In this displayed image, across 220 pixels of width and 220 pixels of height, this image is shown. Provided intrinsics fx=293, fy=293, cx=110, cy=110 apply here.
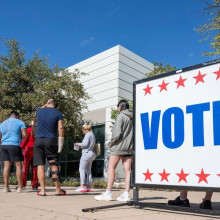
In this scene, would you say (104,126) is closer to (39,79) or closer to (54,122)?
(39,79)

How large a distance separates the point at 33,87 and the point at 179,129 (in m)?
12.7

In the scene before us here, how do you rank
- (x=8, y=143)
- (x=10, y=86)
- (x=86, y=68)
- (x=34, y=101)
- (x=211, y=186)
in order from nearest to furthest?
(x=211, y=186) → (x=8, y=143) → (x=34, y=101) → (x=10, y=86) → (x=86, y=68)

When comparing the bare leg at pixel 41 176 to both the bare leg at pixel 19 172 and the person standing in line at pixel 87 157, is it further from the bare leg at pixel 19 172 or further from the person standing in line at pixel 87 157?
the person standing in line at pixel 87 157

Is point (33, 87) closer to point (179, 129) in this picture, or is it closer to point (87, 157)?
point (87, 157)

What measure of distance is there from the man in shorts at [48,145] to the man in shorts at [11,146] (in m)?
0.97

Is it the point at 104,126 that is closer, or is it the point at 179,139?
the point at 179,139

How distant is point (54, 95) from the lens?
14.0 m

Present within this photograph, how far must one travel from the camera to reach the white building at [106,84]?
16620 millimetres

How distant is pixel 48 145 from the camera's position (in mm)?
5598

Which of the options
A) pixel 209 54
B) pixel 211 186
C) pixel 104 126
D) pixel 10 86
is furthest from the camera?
pixel 104 126

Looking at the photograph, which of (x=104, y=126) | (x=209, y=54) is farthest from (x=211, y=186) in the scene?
(x=104, y=126)

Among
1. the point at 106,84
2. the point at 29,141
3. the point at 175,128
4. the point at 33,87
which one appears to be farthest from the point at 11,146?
the point at 106,84

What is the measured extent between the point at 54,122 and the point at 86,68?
43.8 feet

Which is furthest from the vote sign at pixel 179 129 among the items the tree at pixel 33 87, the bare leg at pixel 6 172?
the tree at pixel 33 87
